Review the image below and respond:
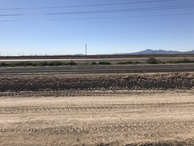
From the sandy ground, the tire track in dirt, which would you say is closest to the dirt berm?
the sandy ground

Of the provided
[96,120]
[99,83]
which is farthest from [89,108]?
[99,83]

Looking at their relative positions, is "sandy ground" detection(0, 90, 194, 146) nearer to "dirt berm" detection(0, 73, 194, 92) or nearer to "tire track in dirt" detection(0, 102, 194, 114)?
"tire track in dirt" detection(0, 102, 194, 114)

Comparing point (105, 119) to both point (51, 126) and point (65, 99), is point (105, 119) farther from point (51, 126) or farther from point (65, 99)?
point (65, 99)

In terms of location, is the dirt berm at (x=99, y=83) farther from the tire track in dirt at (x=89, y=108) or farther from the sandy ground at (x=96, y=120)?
the tire track in dirt at (x=89, y=108)

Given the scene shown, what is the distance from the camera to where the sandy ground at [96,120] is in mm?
8742

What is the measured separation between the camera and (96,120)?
10.6m

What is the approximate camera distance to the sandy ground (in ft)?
28.7

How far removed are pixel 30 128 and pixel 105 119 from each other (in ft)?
8.08

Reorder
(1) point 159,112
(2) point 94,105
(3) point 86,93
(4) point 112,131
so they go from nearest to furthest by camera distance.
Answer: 1. (4) point 112,131
2. (1) point 159,112
3. (2) point 94,105
4. (3) point 86,93

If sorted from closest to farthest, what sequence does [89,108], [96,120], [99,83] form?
[96,120], [89,108], [99,83]

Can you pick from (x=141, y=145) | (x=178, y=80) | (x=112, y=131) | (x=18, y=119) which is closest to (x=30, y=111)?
(x=18, y=119)

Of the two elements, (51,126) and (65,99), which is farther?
(65,99)

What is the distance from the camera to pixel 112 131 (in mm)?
9406

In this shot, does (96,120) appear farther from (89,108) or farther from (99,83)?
(99,83)
